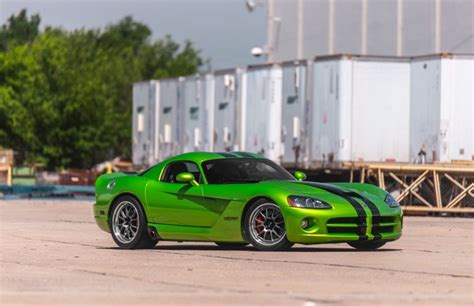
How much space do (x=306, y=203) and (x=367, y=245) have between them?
1.26 m

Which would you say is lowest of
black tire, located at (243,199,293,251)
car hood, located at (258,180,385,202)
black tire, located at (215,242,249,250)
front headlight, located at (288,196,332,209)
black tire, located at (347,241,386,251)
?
black tire, located at (215,242,249,250)

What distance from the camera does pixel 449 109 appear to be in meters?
31.0

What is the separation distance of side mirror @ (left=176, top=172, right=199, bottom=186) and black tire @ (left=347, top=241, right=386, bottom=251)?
6.44ft

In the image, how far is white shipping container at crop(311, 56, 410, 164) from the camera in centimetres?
3250


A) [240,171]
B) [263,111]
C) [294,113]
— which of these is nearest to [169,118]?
[263,111]

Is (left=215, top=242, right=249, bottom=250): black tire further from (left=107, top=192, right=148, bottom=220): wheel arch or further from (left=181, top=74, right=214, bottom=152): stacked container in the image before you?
(left=181, top=74, right=214, bottom=152): stacked container

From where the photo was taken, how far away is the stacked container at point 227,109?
38656 mm

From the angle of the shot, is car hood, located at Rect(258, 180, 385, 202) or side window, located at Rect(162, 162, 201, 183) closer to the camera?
car hood, located at Rect(258, 180, 385, 202)

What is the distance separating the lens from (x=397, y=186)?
29.8 metres

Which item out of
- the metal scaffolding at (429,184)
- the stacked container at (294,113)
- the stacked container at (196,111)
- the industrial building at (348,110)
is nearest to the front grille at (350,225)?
A: the metal scaffolding at (429,184)

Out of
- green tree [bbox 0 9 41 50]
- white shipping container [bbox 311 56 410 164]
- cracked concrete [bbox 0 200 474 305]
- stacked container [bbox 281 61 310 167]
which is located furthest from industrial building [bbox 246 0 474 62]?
green tree [bbox 0 9 41 50]

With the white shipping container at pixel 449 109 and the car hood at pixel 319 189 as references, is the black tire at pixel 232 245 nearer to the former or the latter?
the car hood at pixel 319 189

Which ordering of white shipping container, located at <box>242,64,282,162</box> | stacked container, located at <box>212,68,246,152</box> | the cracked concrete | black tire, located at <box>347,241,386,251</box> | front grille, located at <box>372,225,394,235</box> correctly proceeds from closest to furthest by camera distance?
the cracked concrete
front grille, located at <box>372,225,394,235</box>
black tire, located at <box>347,241,386,251</box>
white shipping container, located at <box>242,64,282,162</box>
stacked container, located at <box>212,68,246,152</box>

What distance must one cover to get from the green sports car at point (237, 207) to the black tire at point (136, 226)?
0.01 m
